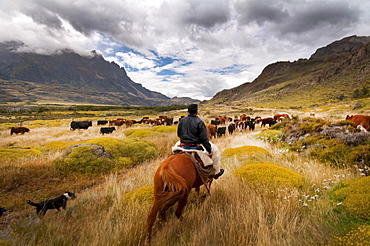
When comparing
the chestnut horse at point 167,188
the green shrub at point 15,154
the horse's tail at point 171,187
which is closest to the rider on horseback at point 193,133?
the chestnut horse at point 167,188

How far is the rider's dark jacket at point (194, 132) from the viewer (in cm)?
394

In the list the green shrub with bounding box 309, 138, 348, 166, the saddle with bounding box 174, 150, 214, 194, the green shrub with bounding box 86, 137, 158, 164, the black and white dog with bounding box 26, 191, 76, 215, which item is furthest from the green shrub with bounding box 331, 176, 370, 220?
the green shrub with bounding box 86, 137, 158, 164

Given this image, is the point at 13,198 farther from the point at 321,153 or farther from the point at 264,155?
the point at 321,153

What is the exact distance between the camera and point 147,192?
4449mm

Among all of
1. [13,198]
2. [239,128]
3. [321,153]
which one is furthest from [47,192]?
[239,128]

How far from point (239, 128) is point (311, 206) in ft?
60.5

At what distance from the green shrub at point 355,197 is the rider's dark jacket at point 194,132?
2646 millimetres

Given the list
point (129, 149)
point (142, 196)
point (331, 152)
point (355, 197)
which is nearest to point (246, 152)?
point (331, 152)

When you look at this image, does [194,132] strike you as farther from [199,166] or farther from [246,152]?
[246,152]

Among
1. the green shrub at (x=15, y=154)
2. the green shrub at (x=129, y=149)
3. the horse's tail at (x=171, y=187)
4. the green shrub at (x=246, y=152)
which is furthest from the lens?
the green shrub at (x=129, y=149)

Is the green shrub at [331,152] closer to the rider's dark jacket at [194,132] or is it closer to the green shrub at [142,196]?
the rider's dark jacket at [194,132]

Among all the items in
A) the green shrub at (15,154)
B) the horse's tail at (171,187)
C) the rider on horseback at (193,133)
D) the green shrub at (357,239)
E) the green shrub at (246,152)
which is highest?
the rider on horseback at (193,133)

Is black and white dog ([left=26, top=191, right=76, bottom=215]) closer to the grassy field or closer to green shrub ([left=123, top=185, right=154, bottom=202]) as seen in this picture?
the grassy field

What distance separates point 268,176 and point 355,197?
1.72 m
